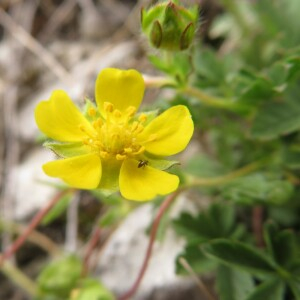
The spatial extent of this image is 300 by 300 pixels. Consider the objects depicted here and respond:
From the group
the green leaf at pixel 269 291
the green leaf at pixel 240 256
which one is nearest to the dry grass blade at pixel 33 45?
the green leaf at pixel 240 256

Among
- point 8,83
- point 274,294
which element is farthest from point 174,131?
point 8,83

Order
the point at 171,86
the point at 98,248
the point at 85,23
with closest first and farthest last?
the point at 171,86 < the point at 98,248 < the point at 85,23

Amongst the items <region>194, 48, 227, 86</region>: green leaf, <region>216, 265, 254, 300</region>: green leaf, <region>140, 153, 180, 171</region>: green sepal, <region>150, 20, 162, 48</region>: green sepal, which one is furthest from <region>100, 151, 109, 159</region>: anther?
<region>194, 48, 227, 86</region>: green leaf

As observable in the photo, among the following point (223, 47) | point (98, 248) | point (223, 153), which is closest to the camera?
point (223, 153)

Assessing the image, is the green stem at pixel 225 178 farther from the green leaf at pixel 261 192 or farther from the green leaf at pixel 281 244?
the green leaf at pixel 281 244

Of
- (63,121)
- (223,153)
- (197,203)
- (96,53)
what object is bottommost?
(197,203)

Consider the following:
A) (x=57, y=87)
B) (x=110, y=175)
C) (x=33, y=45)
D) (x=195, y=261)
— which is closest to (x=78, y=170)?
(x=110, y=175)

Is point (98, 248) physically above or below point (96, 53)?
below

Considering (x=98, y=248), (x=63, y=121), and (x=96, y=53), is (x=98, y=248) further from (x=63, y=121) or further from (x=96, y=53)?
(x=96, y=53)
